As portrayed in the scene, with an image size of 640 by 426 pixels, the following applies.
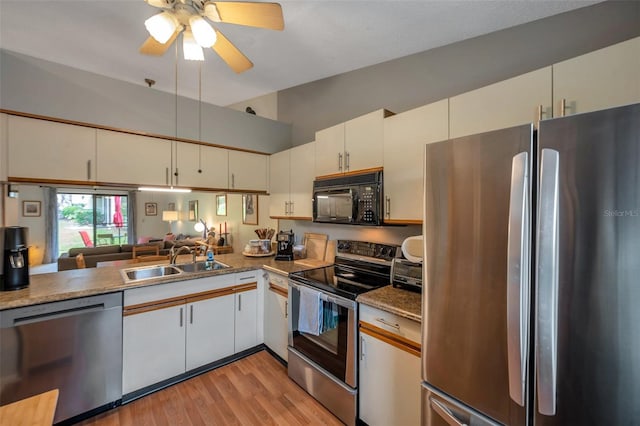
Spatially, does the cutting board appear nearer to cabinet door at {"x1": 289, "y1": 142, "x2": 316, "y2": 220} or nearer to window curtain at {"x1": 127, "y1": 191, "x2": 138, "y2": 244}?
cabinet door at {"x1": 289, "y1": 142, "x2": 316, "y2": 220}

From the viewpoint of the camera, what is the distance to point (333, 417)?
185 cm

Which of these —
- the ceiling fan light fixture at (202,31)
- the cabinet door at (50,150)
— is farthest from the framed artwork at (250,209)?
the ceiling fan light fixture at (202,31)

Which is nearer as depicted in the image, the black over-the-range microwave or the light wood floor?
the light wood floor

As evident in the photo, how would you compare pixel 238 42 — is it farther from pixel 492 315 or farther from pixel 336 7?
pixel 492 315

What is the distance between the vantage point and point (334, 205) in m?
2.34

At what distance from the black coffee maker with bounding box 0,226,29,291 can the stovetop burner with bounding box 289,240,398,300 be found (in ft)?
5.98

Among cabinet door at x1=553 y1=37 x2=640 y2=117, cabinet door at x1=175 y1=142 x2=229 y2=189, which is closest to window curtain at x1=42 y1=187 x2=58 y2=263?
cabinet door at x1=175 y1=142 x2=229 y2=189

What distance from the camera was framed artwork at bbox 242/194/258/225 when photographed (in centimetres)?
408

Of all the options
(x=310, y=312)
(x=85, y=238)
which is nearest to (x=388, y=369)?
(x=310, y=312)

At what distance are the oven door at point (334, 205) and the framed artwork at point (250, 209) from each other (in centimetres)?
169

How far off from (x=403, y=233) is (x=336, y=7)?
1668 mm

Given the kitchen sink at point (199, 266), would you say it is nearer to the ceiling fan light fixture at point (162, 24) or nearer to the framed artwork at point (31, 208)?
the ceiling fan light fixture at point (162, 24)

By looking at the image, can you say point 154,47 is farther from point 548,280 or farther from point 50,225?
point 50,225

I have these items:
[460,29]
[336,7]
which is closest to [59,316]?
[336,7]
